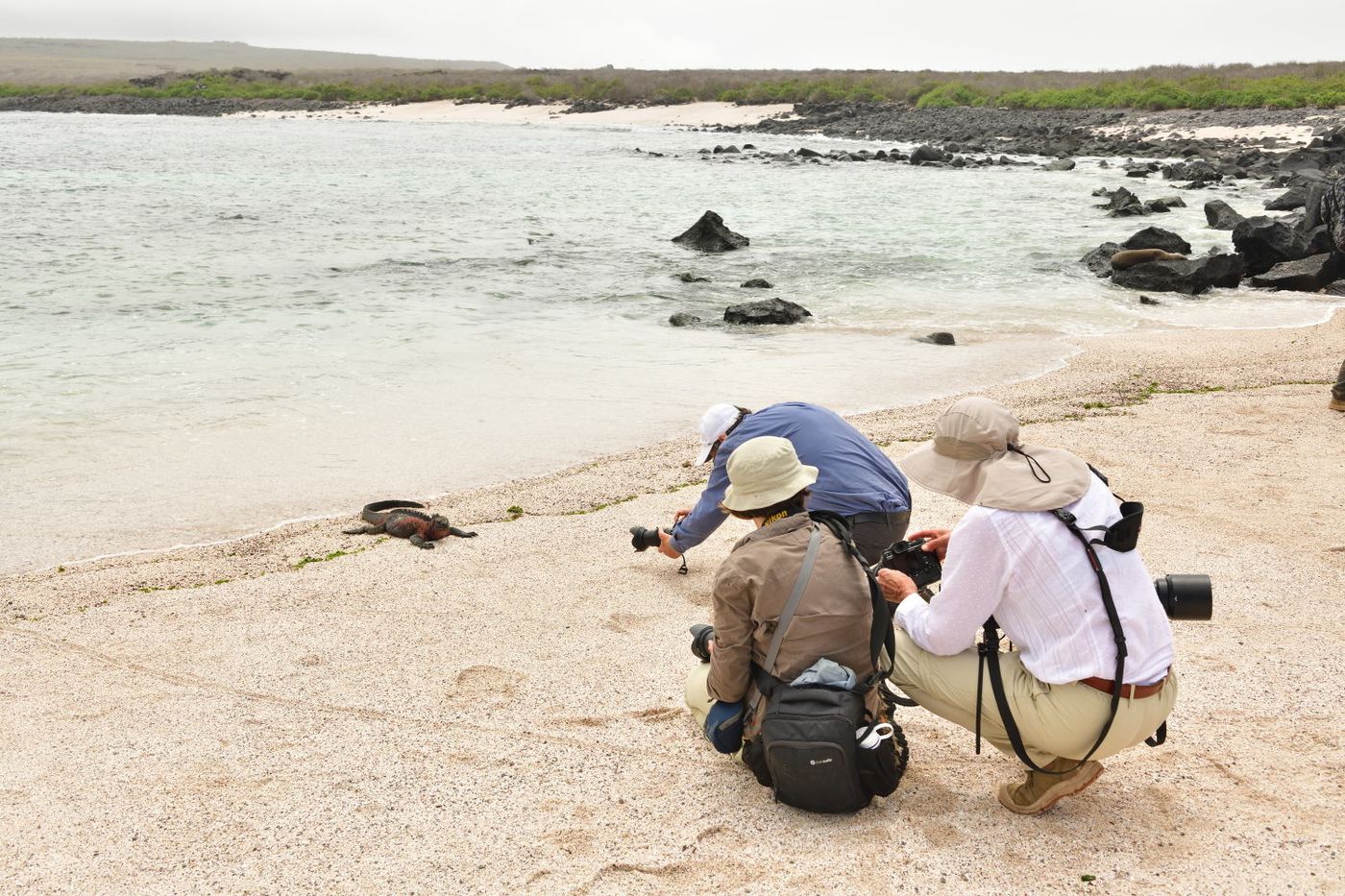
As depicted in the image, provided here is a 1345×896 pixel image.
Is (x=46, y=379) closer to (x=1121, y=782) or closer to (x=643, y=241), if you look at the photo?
(x=1121, y=782)

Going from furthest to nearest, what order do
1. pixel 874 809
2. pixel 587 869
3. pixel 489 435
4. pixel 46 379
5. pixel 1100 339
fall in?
pixel 1100 339
pixel 46 379
pixel 489 435
pixel 874 809
pixel 587 869

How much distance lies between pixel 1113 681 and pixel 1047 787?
0.54 metres

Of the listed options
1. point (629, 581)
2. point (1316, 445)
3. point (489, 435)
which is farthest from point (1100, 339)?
point (629, 581)

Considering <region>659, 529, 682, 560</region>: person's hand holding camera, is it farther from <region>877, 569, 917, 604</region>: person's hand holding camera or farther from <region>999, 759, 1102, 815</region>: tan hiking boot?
<region>999, 759, 1102, 815</region>: tan hiking boot

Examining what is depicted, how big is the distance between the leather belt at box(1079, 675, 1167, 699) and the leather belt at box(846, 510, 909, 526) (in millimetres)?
1730

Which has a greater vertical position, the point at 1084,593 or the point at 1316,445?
the point at 1084,593

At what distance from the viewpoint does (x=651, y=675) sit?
5254 millimetres

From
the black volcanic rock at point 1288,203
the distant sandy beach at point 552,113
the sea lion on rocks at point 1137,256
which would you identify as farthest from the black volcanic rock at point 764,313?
A: the distant sandy beach at point 552,113

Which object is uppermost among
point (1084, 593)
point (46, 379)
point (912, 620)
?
point (1084, 593)

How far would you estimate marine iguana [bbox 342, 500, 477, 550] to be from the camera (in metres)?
7.27

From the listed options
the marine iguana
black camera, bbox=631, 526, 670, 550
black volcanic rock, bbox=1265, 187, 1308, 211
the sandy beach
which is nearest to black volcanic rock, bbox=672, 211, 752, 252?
black volcanic rock, bbox=1265, 187, 1308, 211

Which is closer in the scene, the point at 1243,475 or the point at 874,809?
the point at 874,809

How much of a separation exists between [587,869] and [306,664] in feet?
7.52

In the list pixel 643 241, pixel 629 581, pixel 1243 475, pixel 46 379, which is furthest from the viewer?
pixel 643 241
